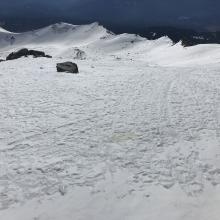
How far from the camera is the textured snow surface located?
1285cm

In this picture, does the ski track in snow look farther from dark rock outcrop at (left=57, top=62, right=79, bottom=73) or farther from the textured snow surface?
dark rock outcrop at (left=57, top=62, right=79, bottom=73)

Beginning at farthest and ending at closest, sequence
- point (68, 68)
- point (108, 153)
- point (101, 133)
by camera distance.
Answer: point (68, 68) → point (101, 133) → point (108, 153)

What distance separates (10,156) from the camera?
15.4m

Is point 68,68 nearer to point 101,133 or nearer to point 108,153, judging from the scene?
point 101,133

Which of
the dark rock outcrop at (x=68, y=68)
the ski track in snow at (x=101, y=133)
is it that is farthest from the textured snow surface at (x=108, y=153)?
the dark rock outcrop at (x=68, y=68)

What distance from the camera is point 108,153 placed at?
1596cm

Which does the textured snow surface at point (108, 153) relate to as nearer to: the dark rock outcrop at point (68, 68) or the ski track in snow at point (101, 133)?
the ski track in snow at point (101, 133)

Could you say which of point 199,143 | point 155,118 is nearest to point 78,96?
point 155,118

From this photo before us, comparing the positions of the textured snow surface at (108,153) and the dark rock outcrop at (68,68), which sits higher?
the dark rock outcrop at (68,68)

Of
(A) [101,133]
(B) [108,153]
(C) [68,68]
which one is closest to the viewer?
(B) [108,153]

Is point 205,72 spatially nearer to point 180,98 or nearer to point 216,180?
point 180,98

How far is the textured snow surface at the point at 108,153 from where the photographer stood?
12852mm

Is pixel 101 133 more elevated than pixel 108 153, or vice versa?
pixel 101 133

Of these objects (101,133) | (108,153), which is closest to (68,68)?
(101,133)
